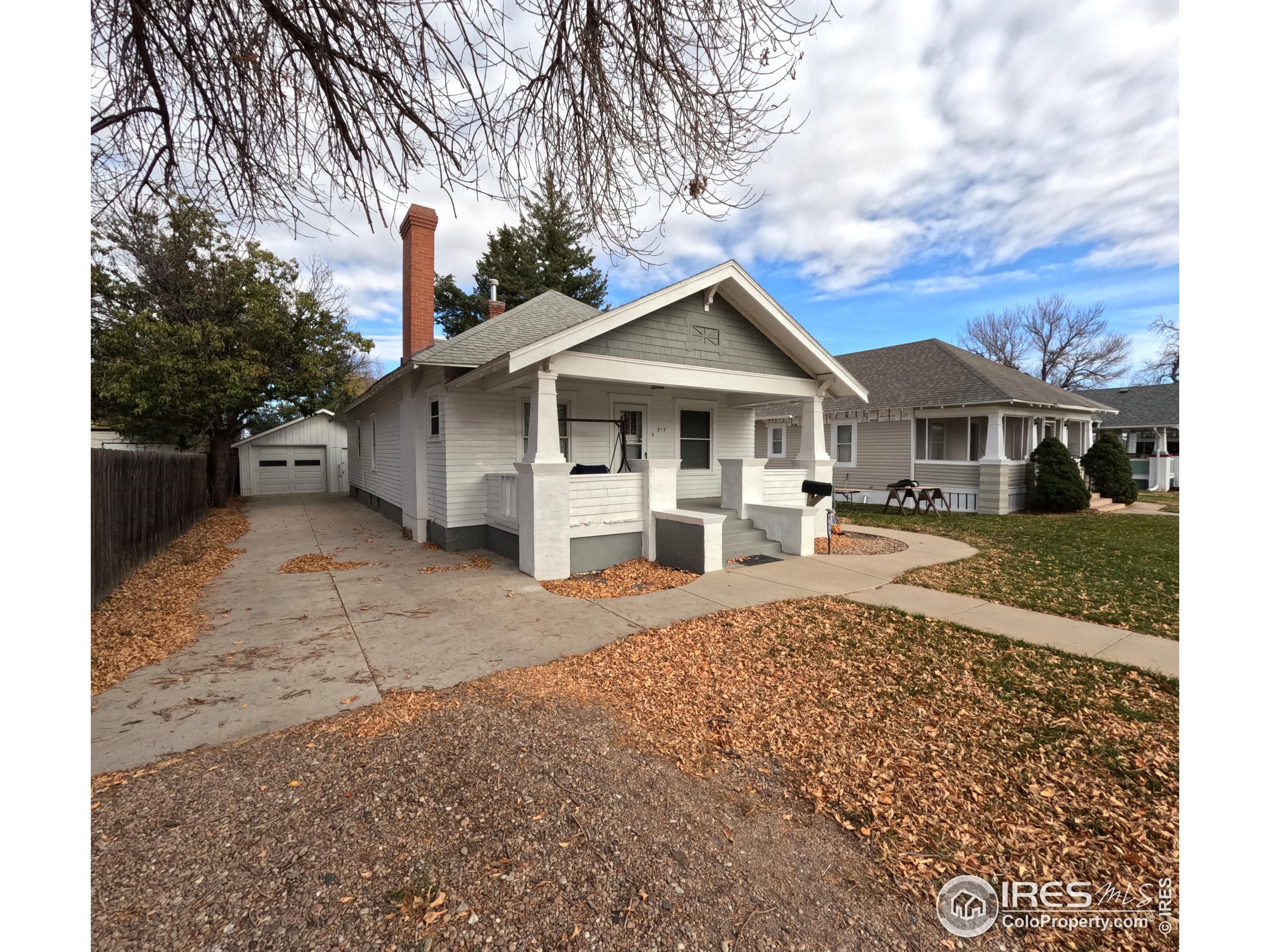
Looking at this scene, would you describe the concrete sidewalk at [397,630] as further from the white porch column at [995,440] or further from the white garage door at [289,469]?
the white garage door at [289,469]

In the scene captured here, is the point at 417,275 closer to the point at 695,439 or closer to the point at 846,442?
the point at 695,439

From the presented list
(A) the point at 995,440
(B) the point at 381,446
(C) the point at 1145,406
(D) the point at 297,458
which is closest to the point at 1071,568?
(A) the point at 995,440

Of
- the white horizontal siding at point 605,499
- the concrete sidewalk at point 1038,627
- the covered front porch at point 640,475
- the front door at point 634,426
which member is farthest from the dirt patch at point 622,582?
the front door at point 634,426

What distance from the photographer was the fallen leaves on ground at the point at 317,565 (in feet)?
27.1

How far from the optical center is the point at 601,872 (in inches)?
85.4

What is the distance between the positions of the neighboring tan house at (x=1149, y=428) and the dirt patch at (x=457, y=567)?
1043 inches

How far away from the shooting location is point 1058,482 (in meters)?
15.1

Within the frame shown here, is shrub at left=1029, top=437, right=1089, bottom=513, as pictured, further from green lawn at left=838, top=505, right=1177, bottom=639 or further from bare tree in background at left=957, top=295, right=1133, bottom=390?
bare tree in background at left=957, top=295, right=1133, bottom=390

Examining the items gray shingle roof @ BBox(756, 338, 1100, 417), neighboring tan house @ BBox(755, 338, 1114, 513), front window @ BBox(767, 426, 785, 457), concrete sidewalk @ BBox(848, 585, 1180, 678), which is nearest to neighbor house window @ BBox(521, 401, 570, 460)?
concrete sidewalk @ BBox(848, 585, 1180, 678)

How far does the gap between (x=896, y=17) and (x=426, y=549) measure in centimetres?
950

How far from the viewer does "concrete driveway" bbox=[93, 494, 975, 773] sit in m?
3.60

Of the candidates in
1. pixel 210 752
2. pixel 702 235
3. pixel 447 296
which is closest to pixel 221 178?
pixel 702 235

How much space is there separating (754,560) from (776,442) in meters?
14.5

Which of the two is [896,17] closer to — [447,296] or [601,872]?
[601,872]
